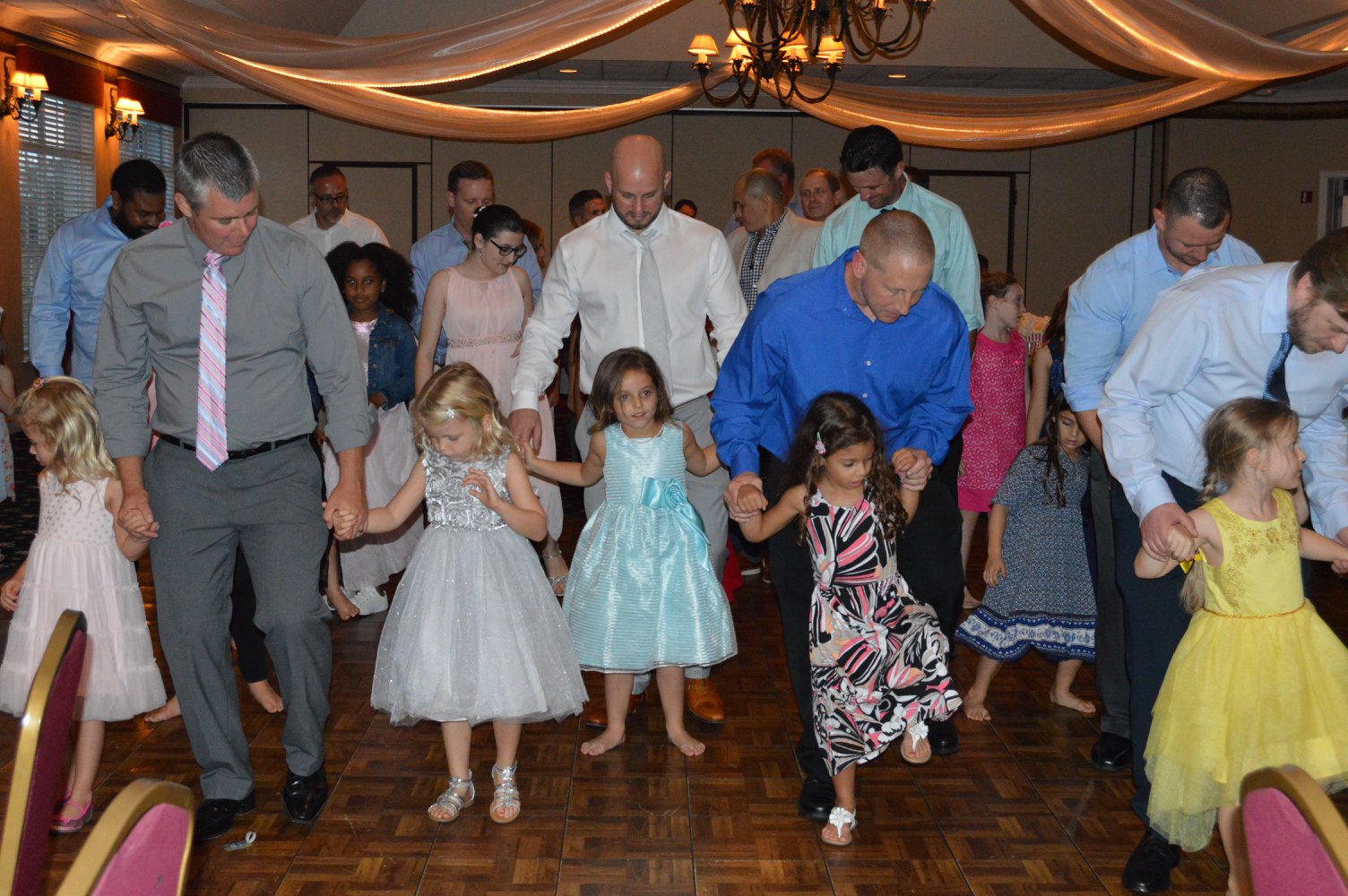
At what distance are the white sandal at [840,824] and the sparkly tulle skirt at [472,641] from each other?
73 cm

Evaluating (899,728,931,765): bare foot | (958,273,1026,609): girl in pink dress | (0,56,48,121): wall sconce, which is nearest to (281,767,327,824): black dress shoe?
(899,728,931,765): bare foot

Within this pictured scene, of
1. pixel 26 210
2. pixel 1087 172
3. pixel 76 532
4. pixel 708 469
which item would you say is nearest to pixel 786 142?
pixel 1087 172

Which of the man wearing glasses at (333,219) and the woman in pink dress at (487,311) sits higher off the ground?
the man wearing glasses at (333,219)

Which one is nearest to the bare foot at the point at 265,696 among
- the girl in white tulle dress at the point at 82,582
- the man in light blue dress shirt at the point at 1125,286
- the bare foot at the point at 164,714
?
the bare foot at the point at 164,714

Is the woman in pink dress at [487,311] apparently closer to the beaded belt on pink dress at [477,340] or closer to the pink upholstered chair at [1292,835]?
the beaded belt on pink dress at [477,340]

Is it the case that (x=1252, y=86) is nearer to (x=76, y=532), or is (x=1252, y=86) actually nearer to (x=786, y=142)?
(x=76, y=532)

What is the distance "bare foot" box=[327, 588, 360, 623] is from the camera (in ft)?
16.9

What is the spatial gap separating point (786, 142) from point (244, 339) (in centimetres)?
1167

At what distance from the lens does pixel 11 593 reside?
3.29 m

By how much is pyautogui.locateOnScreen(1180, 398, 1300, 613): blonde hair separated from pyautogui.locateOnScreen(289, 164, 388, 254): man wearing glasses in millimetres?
4466

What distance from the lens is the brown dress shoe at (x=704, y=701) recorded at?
4.04 meters

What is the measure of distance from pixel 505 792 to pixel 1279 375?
2.17 meters

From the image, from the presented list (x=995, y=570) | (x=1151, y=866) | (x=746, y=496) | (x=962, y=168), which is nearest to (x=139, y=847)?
(x=746, y=496)

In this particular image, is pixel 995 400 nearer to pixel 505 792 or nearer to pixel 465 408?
pixel 465 408
